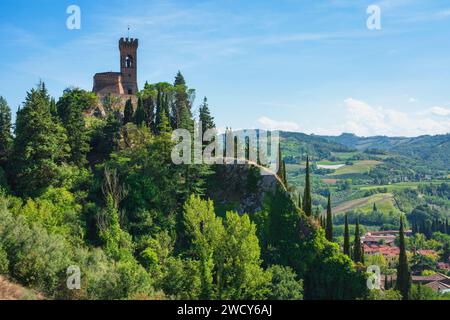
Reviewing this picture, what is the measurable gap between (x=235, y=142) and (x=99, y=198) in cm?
1655

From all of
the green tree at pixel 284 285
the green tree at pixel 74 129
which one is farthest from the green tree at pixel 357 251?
the green tree at pixel 74 129

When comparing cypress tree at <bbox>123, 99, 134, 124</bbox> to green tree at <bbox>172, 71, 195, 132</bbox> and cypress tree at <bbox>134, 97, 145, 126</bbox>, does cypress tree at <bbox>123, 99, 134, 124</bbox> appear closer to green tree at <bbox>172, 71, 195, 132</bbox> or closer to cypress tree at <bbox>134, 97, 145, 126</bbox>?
cypress tree at <bbox>134, 97, 145, 126</bbox>

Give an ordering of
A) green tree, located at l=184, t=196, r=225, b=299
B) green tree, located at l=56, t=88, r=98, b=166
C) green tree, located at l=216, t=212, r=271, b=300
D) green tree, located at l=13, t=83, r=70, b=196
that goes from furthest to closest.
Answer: green tree, located at l=56, t=88, r=98, b=166, green tree, located at l=13, t=83, r=70, b=196, green tree, located at l=216, t=212, r=271, b=300, green tree, located at l=184, t=196, r=225, b=299

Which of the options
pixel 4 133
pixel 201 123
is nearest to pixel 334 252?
pixel 201 123

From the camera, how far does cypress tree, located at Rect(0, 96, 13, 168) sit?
173 feet

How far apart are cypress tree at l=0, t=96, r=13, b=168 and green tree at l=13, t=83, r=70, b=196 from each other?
8.11 ft

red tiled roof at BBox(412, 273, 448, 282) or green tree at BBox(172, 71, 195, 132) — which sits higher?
green tree at BBox(172, 71, 195, 132)

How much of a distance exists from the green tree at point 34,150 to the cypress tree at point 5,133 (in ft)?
8.11

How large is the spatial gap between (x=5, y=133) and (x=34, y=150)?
604 cm

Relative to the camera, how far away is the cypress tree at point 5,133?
52.7m

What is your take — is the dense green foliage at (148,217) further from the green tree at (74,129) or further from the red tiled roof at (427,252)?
the red tiled roof at (427,252)

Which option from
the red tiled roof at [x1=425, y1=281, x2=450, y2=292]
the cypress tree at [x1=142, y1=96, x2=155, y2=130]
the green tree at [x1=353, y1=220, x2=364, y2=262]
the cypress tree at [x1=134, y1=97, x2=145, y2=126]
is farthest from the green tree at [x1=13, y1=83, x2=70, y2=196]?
the red tiled roof at [x1=425, y1=281, x2=450, y2=292]

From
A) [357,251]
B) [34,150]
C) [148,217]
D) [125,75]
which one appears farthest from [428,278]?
[34,150]

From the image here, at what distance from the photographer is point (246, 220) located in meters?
45.4
